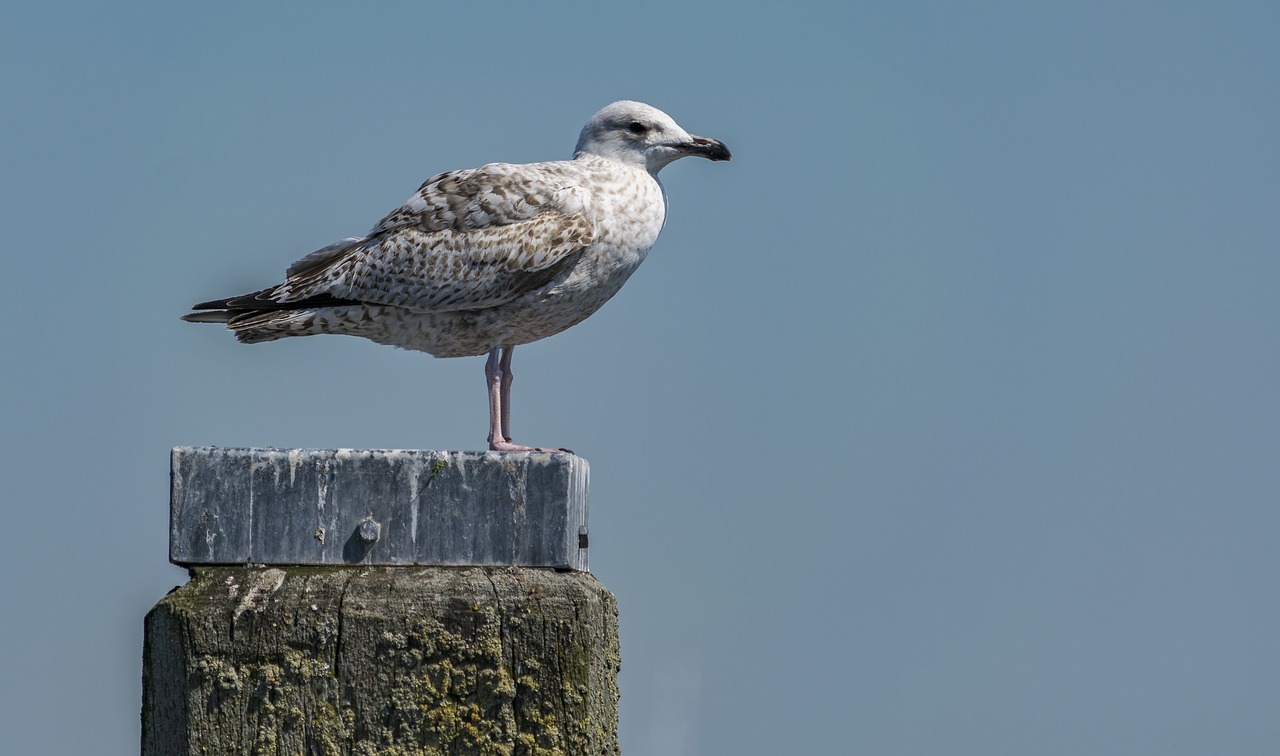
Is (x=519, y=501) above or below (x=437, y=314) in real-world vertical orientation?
below

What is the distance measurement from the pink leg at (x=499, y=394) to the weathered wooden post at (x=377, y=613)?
3.55 m

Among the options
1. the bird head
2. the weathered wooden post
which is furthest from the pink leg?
the weathered wooden post

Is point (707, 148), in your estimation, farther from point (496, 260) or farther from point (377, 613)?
point (377, 613)

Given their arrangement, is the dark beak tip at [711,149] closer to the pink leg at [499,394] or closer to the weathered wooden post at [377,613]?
the pink leg at [499,394]

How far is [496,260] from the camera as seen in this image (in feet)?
26.6

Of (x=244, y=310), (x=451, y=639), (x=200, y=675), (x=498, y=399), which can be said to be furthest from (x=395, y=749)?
(x=244, y=310)

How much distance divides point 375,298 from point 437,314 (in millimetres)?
362

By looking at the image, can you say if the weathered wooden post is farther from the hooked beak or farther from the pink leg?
the hooked beak

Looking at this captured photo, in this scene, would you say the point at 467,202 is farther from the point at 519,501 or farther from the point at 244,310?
the point at 519,501

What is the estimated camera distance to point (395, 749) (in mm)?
3805

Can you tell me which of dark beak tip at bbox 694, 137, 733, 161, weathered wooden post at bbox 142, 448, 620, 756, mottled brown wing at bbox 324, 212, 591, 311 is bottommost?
weathered wooden post at bbox 142, 448, 620, 756

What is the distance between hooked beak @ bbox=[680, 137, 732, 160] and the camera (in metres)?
8.54

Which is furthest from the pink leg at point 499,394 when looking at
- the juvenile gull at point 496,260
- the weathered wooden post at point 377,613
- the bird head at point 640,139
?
the weathered wooden post at point 377,613

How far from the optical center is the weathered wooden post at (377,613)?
3.82 metres
